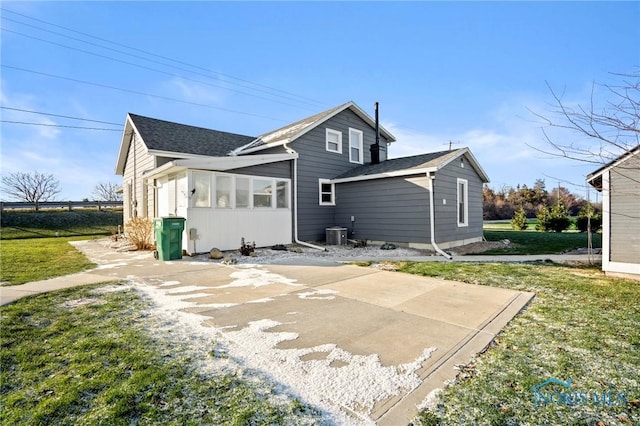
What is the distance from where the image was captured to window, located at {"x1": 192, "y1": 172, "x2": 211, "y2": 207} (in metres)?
9.64

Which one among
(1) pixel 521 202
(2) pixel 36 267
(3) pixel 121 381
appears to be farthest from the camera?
(1) pixel 521 202

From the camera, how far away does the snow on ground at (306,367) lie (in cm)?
219

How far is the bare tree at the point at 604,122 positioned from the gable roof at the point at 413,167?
6833mm

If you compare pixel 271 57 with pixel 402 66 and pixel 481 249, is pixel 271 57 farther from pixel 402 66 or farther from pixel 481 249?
pixel 481 249

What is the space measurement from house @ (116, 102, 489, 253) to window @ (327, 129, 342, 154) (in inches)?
1.9

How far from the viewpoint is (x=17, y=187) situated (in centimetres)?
3241

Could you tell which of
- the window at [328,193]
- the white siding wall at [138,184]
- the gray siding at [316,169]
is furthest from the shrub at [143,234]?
the window at [328,193]

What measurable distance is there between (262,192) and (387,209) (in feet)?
15.8

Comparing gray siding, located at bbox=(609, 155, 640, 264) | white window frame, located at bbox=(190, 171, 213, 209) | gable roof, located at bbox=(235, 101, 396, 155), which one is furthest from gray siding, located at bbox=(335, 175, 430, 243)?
white window frame, located at bbox=(190, 171, 213, 209)

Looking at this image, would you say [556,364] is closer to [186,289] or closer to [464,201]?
[186,289]

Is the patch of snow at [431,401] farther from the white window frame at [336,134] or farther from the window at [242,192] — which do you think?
the white window frame at [336,134]

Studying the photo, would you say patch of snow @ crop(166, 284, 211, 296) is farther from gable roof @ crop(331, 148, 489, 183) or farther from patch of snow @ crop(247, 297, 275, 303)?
gable roof @ crop(331, 148, 489, 183)

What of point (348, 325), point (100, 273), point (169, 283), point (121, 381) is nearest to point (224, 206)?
point (100, 273)

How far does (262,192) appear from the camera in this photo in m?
11.4
